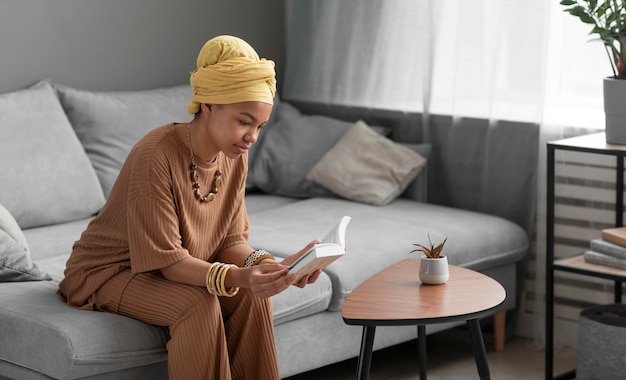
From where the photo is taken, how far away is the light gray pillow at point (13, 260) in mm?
2463

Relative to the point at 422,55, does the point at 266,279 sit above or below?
below

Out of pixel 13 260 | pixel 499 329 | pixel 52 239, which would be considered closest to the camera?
pixel 13 260

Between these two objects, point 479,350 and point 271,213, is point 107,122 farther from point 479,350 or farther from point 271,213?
point 479,350

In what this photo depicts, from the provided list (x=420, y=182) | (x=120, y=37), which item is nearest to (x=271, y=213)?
(x=420, y=182)

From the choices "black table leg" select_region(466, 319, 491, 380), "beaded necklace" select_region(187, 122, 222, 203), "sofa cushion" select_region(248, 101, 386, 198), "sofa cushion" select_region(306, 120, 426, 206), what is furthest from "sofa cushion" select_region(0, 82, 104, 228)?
"black table leg" select_region(466, 319, 491, 380)

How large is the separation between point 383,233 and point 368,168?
495 millimetres

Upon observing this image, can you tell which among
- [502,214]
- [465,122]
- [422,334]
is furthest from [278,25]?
[422,334]

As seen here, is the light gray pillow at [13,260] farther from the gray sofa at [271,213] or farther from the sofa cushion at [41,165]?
the sofa cushion at [41,165]

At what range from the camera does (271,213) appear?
338 cm

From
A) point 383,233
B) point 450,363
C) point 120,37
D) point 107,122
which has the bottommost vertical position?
point 450,363

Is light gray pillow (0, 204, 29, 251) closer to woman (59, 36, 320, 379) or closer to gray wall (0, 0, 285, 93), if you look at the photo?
woman (59, 36, 320, 379)

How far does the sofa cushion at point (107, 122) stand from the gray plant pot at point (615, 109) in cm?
152

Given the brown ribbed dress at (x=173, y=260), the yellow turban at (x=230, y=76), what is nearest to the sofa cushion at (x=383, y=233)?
the brown ribbed dress at (x=173, y=260)

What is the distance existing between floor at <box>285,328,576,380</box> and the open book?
104 centimetres
